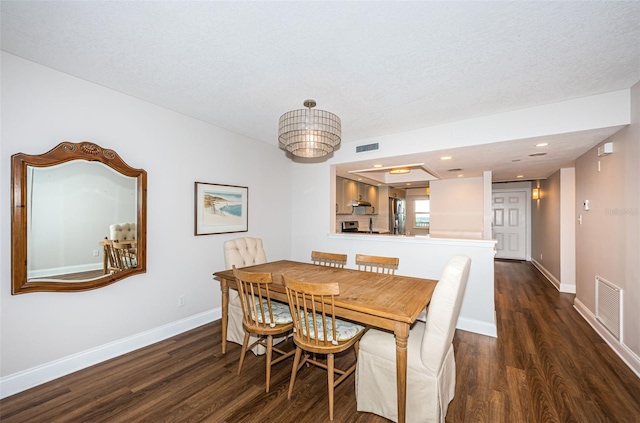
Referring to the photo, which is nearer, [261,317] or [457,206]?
[261,317]

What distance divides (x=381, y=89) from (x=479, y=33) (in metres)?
0.91

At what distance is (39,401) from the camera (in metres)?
2.03

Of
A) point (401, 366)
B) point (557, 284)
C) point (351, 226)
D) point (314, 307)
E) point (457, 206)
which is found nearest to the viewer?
point (401, 366)

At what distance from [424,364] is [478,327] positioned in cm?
204

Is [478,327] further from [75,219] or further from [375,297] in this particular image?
[75,219]

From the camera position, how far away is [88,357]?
2.48 meters

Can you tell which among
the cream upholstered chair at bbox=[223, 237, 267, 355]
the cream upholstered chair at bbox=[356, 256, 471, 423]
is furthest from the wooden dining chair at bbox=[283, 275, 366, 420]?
the cream upholstered chair at bbox=[223, 237, 267, 355]

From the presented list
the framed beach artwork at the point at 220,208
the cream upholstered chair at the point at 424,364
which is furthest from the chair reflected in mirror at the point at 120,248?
the cream upholstered chair at the point at 424,364

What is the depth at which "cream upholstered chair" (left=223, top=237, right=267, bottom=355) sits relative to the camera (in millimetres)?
2824

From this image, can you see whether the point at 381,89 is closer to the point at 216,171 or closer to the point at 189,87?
the point at 189,87

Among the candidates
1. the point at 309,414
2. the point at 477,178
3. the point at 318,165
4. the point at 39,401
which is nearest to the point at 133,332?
the point at 39,401

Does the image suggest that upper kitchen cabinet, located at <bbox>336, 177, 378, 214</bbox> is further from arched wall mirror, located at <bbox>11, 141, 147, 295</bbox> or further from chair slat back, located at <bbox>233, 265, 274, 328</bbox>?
arched wall mirror, located at <bbox>11, 141, 147, 295</bbox>

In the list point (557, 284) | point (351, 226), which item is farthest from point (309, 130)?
point (557, 284)

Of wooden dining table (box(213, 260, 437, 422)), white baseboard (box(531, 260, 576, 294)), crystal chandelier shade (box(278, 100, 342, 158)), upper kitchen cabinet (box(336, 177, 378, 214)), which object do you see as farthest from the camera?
upper kitchen cabinet (box(336, 177, 378, 214))
